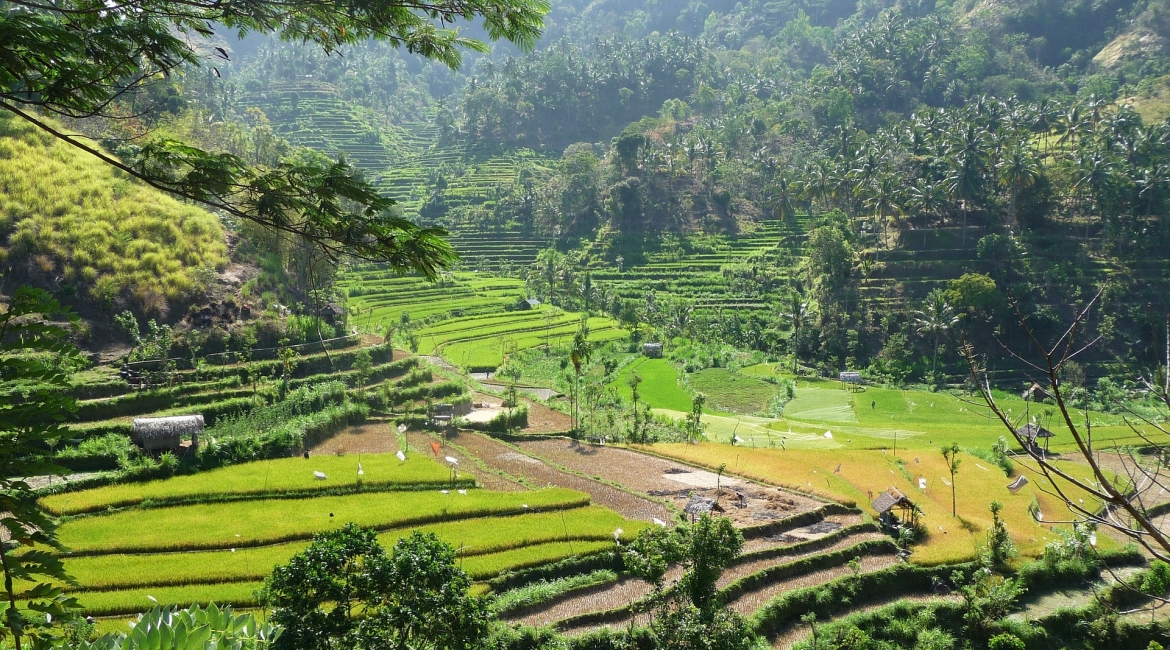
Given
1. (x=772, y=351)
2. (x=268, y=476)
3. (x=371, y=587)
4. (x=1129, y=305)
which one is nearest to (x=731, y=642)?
(x=371, y=587)

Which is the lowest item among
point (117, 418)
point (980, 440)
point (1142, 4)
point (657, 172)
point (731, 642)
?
point (980, 440)

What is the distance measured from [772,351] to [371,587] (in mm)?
44353

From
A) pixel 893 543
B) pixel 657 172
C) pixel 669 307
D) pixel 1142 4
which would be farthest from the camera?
pixel 1142 4

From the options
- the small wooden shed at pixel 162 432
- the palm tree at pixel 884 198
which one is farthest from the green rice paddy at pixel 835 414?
the small wooden shed at pixel 162 432

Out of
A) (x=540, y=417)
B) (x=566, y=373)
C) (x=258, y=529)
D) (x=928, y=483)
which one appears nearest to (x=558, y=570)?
(x=258, y=529)

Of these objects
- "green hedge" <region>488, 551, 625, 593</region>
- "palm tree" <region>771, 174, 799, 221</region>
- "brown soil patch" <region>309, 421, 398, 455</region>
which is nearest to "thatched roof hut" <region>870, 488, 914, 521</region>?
"green hedge" <region>488, 551, 625, 593</region>

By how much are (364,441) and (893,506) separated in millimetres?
17890

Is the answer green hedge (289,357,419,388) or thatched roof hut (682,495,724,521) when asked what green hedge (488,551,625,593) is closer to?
thatched roof hut (682,495,724,521)

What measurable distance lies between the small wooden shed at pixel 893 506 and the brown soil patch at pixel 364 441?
626 inches

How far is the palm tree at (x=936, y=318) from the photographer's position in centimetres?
4772

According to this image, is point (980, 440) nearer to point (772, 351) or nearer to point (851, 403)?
point (851, 403)

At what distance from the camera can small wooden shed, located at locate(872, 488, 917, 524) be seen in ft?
71.6

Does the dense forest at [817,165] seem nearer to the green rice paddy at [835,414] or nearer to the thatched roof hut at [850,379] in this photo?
the thatched roof hut at [850,379]

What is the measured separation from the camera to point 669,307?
187 ft
